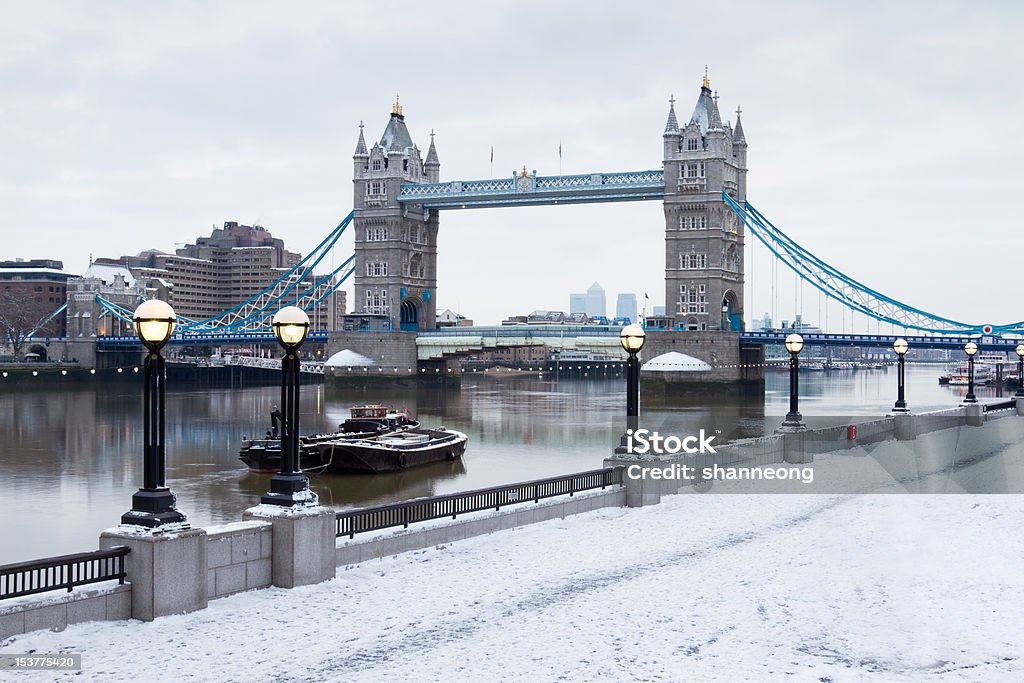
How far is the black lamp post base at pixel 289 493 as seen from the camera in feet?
49.3

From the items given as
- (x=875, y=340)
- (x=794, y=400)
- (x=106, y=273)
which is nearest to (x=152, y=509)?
(x=794, y=400)

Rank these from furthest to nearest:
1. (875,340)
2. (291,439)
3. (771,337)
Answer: (875,340)
(771,337)
(291,439)

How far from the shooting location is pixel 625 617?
13.6m

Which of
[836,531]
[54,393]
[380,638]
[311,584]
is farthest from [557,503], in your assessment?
[54,393]

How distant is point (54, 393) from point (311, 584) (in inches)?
3604

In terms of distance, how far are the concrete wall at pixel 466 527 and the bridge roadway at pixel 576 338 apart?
3025 inches

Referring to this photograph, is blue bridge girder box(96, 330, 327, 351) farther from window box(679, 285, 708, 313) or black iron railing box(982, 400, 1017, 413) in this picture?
black iron railing box(982, 400, 1017, 413)

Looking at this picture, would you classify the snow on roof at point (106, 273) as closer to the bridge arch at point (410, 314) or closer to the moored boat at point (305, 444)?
the bridge arch at point (410, 314)

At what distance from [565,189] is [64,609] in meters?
87.3

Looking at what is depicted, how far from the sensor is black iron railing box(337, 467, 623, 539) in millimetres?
17906

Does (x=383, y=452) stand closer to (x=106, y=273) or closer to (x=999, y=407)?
(x=999, y=407)

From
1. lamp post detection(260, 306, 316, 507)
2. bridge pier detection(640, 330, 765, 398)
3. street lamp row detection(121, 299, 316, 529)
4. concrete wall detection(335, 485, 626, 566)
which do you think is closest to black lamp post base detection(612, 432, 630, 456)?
concrete wall detection(335, 485, 626, 566)

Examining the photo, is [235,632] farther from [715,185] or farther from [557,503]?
[715,185]

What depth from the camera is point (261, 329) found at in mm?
124750
